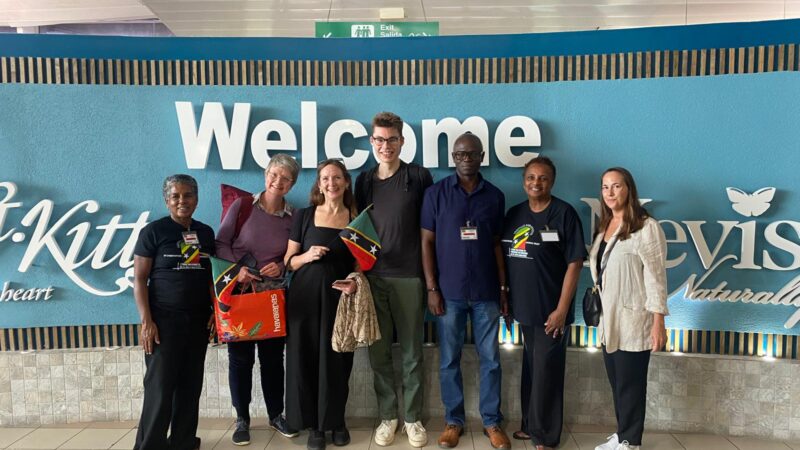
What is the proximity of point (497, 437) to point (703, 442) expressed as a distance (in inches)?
55.2

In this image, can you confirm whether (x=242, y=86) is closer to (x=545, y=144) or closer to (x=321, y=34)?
(x=545, y=144)

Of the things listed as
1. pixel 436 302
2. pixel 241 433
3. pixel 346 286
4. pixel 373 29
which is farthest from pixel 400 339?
pixel 373 29

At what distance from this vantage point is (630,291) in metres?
2.70

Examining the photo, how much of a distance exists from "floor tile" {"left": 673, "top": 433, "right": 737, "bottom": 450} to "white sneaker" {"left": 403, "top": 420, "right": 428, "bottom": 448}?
1697 mm

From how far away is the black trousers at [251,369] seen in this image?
303 centimetres

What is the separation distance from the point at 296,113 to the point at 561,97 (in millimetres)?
1888

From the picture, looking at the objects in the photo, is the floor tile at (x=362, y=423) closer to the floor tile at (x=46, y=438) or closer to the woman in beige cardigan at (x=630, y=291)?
the woman in beige cardigan at (x=630, y=291)

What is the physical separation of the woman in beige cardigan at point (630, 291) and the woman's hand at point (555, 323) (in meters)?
0.23

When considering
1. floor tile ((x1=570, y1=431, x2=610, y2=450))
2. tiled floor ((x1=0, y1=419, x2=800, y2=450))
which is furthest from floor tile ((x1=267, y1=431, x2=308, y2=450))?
floor tile ((x1=570, y1=431, x2=610, y2=450))

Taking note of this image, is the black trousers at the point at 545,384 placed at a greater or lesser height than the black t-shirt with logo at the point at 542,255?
lesser

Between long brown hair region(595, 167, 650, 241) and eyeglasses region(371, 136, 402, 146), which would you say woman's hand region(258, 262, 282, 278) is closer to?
eyeglasses region(371, 136, 402, 146)

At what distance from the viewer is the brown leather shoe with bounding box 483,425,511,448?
300 centimetres

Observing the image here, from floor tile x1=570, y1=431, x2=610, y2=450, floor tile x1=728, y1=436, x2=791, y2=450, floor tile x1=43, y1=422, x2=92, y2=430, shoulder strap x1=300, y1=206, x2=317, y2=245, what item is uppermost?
shoulder strap x1=300, y1=206, x2=317, y2=245

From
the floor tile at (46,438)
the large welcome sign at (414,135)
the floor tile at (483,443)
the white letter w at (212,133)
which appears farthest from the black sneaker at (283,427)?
the white letter w at (212,133)
